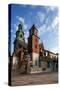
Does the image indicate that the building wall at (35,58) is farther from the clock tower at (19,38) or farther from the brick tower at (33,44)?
the clock tower at (19,38)

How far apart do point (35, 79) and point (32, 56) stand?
15 cm

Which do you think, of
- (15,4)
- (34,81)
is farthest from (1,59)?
(15,4)

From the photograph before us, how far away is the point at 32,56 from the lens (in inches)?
61.1

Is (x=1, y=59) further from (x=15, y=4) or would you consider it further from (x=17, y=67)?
(x=15, y=4)

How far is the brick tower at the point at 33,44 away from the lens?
155 centimetres

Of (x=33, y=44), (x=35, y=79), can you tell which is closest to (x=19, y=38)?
(x=33, y=44)

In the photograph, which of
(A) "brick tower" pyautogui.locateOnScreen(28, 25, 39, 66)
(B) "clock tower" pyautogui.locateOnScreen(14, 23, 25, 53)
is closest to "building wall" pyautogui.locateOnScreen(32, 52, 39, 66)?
(A) "brick tower" pyautogui.locateOnScreen(28, 25, 39, 66)

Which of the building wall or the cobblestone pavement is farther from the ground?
the building wall

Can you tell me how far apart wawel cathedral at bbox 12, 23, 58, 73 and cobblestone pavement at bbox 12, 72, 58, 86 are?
3 cm

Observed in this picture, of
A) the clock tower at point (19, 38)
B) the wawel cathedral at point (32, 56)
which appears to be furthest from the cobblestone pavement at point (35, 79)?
the clock tower at point (19, 38)

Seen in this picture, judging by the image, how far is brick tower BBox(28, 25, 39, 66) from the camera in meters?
1.55

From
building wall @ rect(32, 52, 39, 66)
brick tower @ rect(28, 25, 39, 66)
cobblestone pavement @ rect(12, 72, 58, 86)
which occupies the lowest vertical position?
cobblestone pavement @ rect(12, 72, 58, 86)

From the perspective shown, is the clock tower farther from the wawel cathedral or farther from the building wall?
the building wall

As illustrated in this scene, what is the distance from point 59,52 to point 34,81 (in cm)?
26
